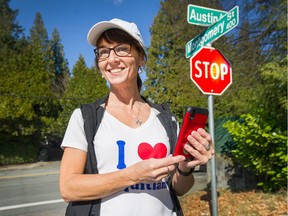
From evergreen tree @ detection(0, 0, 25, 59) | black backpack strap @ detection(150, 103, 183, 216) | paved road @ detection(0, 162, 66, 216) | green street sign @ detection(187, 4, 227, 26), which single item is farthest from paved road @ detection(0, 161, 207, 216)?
evergreen tree @ detection(0, 0, 25, 59)

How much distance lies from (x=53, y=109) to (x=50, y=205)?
56.7ft

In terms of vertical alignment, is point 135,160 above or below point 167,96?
below

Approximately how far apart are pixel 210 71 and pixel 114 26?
8.71 ft

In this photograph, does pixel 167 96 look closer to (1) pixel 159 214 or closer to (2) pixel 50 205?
(2) pixel 50 205

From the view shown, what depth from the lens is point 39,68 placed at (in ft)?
77.7

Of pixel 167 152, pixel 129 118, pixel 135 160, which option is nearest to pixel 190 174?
pixel 167 152

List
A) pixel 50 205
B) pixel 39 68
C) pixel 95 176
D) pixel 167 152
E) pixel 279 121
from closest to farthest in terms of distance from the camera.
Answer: pixel 95 176 < pixel 167 152 < pixel 279 121 < pixel 50 205 < pixel 39 68

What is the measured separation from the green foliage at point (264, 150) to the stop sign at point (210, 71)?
2259 mm

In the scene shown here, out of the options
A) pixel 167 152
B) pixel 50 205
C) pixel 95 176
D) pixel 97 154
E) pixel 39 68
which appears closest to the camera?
pixel 95 176

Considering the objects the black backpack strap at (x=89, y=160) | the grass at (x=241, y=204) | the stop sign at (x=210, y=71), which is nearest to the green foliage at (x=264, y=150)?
the grass at (x=241, y=204)

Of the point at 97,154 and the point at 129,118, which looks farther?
the point at 129,118

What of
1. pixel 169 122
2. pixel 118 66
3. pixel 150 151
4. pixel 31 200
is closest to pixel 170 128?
pixel 169 122

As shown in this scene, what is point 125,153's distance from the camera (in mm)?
1392

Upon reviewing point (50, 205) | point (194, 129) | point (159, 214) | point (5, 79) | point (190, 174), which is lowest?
point (50, 205)
